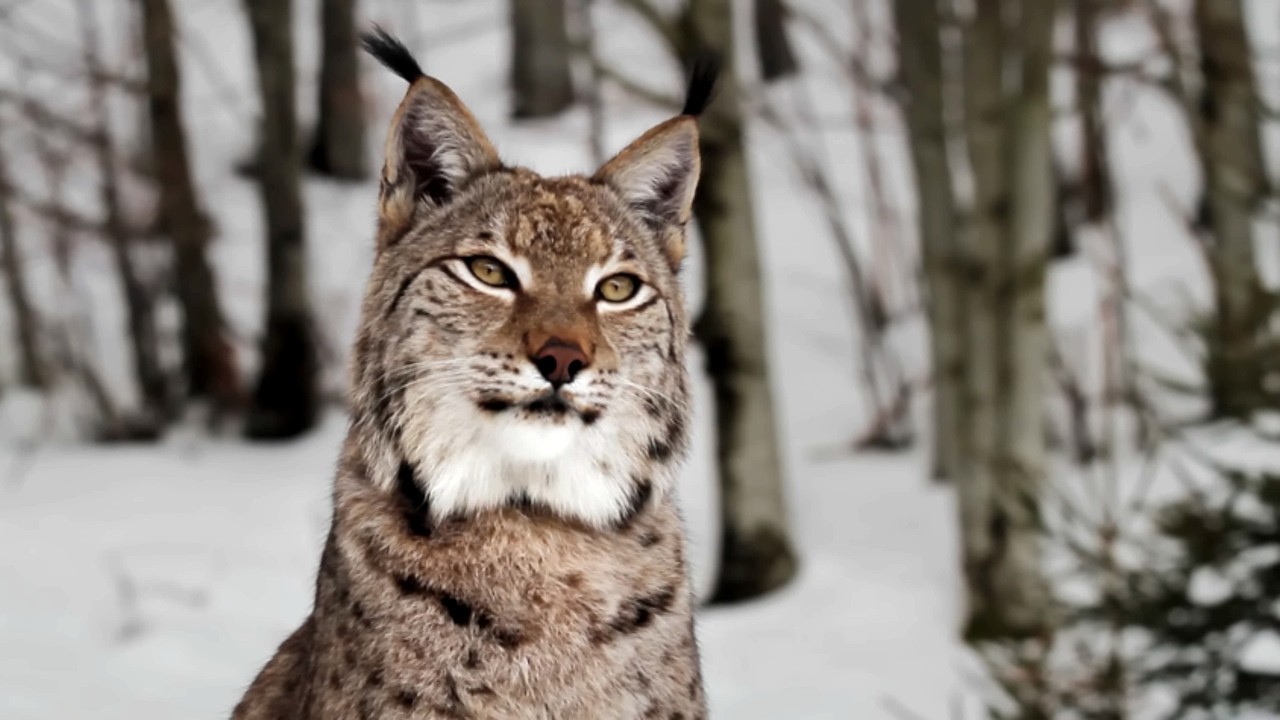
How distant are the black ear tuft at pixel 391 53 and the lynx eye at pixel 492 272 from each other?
0.44m

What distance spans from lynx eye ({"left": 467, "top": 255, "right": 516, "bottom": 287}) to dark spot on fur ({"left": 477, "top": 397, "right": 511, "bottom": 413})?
12.5 inches

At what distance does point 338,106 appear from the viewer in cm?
2117

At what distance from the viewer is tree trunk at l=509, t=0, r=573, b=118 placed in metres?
23.8

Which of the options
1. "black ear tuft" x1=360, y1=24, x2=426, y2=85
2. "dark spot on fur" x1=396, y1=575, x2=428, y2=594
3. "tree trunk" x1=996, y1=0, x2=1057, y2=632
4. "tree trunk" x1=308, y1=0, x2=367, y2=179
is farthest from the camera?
"tree trunk" x1=308, y1=0, x2=367, y2=179

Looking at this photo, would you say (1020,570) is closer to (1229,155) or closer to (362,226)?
(1229,155)

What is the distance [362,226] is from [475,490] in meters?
19.1

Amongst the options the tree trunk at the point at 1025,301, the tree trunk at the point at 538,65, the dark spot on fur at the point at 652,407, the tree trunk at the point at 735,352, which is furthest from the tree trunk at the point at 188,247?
the dark spot on fur at the point at 652,407

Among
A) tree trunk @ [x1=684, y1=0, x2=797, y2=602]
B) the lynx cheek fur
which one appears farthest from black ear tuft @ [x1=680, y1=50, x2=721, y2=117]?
tree trunk @ [x1=684, y1=0, x2=797, y2=602]

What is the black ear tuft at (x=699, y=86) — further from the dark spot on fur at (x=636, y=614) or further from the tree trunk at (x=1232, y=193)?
the tree trunk at (x=1232, y=193)

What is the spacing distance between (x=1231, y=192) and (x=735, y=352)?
15.8ft

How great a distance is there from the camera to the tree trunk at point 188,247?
52.9 ft

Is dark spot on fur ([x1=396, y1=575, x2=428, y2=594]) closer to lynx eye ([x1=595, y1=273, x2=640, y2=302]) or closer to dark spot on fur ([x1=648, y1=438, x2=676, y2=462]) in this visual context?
dark spot on fur ([x1=648, y1=438, x2=676, y2=462])

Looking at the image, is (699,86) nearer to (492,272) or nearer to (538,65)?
(492,272)

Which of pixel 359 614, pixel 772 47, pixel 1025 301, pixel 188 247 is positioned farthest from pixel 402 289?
pixel 772 47
